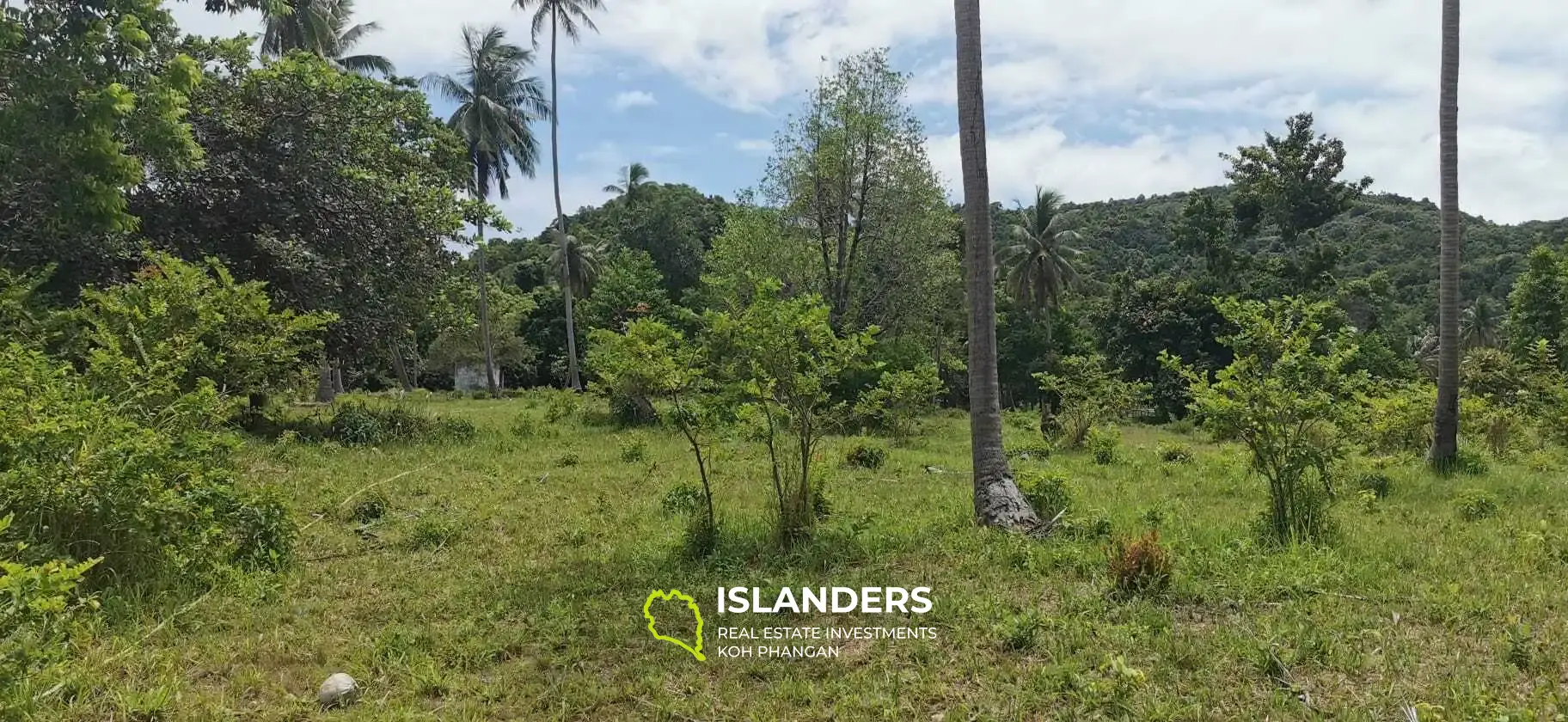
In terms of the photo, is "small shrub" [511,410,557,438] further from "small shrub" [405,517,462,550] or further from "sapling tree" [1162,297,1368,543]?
"sapling tree" [1162,297,1368,543]

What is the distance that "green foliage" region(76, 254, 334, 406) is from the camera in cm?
650

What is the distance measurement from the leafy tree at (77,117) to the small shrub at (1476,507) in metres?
13.2

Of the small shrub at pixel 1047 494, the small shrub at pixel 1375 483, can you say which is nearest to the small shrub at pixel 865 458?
the small shrub at pixel 1047 494

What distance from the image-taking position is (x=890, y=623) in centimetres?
484

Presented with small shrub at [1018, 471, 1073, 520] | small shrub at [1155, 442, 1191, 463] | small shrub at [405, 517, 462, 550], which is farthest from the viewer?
small shrub at [1155, 442, 1191, 463]

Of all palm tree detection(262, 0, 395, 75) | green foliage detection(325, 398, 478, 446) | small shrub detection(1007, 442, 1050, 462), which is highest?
palm tree detection(262, 0, 395, 75)

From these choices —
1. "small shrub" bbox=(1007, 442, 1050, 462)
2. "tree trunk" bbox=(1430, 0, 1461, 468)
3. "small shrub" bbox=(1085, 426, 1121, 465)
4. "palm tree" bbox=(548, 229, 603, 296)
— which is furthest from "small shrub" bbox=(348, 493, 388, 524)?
"palm tree" bbox=(548, 229, 603, 296)

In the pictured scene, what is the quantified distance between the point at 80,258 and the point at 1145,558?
12.4m

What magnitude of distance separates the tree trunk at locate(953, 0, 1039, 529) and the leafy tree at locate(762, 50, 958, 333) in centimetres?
1195

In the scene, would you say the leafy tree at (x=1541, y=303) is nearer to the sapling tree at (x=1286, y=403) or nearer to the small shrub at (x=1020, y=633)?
the sapling tree at (x=1286, y=403)

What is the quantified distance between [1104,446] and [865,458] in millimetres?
3949

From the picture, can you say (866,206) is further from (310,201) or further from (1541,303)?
(1541,303)

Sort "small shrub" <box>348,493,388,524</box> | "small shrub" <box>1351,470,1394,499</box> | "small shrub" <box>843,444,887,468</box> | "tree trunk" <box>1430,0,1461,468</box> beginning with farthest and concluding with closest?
"small shrub" <box>843,444,887,468</box>
"tree trunk" <box>1430,0,1461,468</box>
"small shrub" <box>1351,470,1394,499</box>
"small shrub" <box>348,493,388,524</box>

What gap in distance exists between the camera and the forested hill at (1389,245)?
135ft
